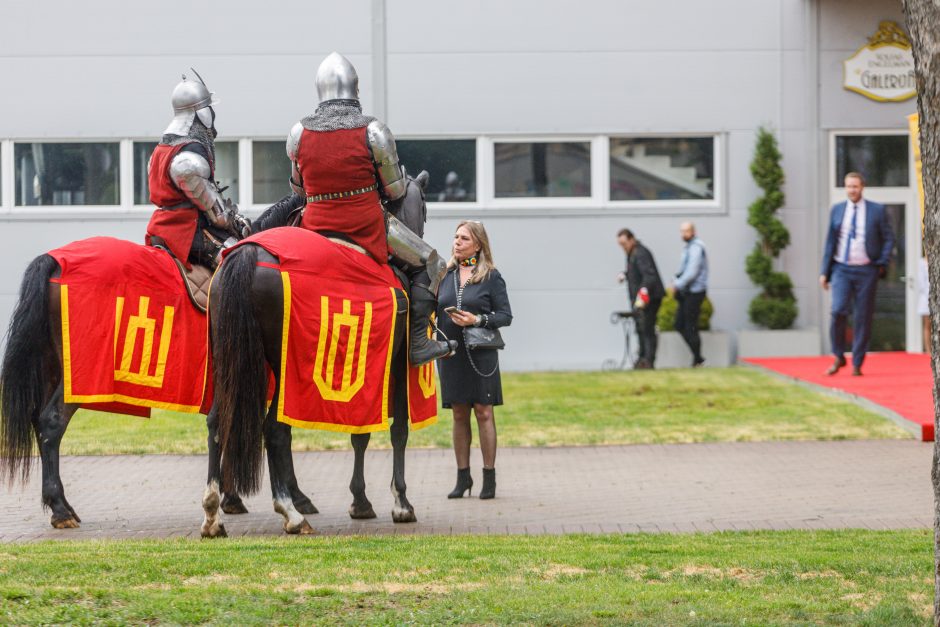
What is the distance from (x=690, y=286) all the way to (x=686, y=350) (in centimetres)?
127

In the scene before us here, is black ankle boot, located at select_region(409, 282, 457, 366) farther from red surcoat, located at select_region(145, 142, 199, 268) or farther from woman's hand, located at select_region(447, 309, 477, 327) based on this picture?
red surcoat, located at select_region(145, 142, 199, 268)

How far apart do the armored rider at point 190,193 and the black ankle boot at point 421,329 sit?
1.32 metres

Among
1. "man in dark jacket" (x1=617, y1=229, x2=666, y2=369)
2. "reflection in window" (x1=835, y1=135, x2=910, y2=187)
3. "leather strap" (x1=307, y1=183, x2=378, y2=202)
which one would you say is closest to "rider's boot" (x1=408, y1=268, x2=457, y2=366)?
"leather strap" (x1=307, y1=183, x2=378, y2=202)

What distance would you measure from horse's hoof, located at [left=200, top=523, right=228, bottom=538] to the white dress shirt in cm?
892

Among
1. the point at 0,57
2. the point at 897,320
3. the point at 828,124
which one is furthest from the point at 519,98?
the point at 0,57

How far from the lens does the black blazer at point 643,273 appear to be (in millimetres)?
17969

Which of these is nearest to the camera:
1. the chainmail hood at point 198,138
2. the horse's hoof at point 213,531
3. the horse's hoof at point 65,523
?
the horse's hoof at point 213,531

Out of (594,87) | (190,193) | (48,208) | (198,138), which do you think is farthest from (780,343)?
(190,193)

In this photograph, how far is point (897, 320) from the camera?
19.1 m

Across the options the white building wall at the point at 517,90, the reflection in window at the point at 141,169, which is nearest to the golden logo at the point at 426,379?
the white building wall at the point at 517,90

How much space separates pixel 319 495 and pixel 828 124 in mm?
12266

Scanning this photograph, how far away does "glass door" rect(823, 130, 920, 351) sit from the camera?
1905cm

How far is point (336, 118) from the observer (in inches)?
306

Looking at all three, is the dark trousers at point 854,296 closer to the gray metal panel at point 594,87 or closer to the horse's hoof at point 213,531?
the gray metal panel at point 594,87
